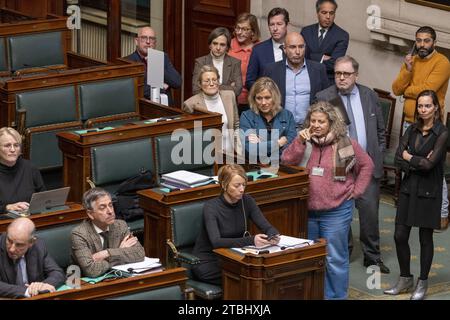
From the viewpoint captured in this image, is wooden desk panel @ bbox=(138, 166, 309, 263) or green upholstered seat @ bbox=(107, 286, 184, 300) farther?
wooden desk panel @ bbox=(138, 166, 309, 263)

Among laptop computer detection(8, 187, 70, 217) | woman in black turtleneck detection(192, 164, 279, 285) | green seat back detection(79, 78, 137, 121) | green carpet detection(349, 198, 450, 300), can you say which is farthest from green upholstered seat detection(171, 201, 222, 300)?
green seat back detection(79, 78, 137, 121)

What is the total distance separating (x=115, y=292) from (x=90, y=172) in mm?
2102

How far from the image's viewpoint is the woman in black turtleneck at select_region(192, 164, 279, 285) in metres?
7.76

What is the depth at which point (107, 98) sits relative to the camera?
1021cm

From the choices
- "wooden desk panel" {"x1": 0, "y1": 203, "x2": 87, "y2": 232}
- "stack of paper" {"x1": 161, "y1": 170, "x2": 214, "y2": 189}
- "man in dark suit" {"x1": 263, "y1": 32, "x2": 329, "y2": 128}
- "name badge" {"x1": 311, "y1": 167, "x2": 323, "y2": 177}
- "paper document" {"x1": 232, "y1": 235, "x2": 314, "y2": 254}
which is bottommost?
"paper document" {"x1": 232, "y1": 235, "x2": 314, "y2": 254}

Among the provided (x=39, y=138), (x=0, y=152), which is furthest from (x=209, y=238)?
(x=39, y=138)

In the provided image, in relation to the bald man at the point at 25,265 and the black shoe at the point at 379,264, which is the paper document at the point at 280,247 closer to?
the bald man at the point at 25,265

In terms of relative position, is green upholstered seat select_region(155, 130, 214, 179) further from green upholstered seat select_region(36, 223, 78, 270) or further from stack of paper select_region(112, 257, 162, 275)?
stack of paper select_region(112, 257, 162, 275)

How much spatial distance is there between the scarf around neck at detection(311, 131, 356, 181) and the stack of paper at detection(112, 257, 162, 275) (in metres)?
1.53

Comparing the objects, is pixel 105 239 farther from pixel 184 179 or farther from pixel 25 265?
pixel 184 179

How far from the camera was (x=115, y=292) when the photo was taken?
22.8 ft

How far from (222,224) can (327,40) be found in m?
2.97

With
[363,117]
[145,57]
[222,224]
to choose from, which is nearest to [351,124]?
[363,117]

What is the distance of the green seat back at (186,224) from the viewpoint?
800 centimetres
